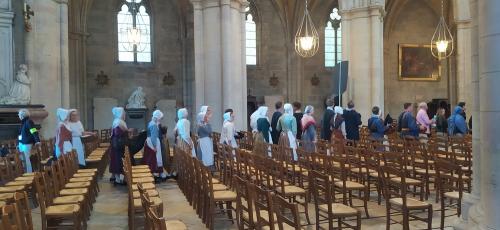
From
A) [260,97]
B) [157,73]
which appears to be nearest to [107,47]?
[157,73]

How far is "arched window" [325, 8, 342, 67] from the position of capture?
29219 millimetres

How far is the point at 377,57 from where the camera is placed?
19.8 m

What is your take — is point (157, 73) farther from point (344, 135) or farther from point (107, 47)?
point (344, 135)

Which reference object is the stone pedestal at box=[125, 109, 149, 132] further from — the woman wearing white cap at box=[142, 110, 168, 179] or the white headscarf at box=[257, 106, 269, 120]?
the woman wearing white cap at box=[142, 110, 168, 179]

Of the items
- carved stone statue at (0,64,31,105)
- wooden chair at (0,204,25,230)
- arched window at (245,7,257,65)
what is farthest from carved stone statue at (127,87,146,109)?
wooden chair at (0,204,25,230)

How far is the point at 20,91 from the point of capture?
48.3 ft

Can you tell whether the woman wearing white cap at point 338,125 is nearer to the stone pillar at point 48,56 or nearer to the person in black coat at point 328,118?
the person in black coat at point 328,118

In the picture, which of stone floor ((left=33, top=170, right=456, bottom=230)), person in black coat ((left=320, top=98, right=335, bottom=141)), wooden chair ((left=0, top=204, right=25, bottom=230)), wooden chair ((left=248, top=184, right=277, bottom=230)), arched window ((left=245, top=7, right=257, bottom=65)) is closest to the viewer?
wooden chair ((left=0, top=204, right=25, bottom=230))

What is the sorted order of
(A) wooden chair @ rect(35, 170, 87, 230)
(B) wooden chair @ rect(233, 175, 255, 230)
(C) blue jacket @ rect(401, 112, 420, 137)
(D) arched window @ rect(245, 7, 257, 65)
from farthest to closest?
(D) arched window @ rect(245, 7, 257, 65) < (C) blue jacket @ rect(401, 112, 420, 137) < (A) wooden chair @ rect(35, 170, 87, 230) < (B) wooden chair @ rect(233, 175, 255, 230)

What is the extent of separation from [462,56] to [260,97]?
11.1m

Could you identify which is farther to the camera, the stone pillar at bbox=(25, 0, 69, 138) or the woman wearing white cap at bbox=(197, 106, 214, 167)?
the stone pillar at bbox=(25, 0, 69, 138)

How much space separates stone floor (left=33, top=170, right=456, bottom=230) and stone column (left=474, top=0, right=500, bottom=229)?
7.58 ft

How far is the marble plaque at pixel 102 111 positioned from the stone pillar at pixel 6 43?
9.44 m

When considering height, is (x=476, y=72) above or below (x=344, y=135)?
above
